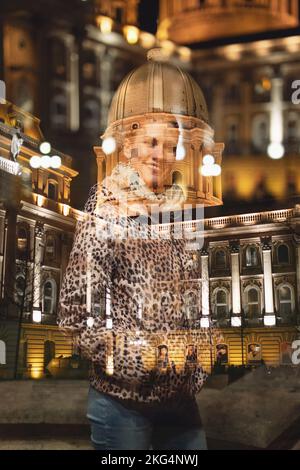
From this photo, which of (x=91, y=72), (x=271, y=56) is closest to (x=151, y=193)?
(x=91, y=72)

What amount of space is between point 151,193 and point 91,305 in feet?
9.13

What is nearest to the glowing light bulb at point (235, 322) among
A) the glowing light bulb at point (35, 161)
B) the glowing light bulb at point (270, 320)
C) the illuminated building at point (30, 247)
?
the glowing light bulb at point (270, 320)

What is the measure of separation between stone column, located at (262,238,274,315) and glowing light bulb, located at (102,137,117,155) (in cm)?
296

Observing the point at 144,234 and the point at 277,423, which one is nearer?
the point at 144,234

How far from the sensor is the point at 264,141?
15.3 meters

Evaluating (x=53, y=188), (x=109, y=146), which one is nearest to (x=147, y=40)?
(x=109, y=146)

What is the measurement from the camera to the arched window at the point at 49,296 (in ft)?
33.7

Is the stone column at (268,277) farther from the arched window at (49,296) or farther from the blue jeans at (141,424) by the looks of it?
the blue jeans at (141,424)

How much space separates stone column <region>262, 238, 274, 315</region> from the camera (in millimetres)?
11117

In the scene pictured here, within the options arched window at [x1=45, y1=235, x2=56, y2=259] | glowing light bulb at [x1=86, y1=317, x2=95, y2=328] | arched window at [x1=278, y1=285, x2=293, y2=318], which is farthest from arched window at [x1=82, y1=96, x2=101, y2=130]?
glowing light bulb at [x1=86, y1=317, x2=95, y2=328]

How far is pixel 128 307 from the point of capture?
278 inches

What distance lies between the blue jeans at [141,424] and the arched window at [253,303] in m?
4.06
